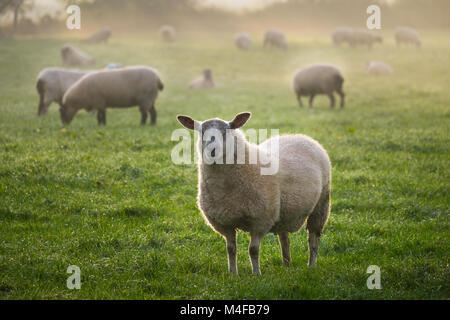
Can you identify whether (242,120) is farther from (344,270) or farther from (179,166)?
(179,166)

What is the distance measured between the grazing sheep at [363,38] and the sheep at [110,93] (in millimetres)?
30060

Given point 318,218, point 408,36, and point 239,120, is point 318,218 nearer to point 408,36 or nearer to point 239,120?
point 239,120

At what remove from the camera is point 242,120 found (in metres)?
5.06

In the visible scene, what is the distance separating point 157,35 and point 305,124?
40601mm

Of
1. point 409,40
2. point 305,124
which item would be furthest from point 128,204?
point 409,40

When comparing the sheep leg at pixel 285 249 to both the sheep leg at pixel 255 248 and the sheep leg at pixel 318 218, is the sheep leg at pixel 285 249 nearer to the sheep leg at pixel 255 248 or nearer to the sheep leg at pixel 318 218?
the sheep leg at pixel 318 218

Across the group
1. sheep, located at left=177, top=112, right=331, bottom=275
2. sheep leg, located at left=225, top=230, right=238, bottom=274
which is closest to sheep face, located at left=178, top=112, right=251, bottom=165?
sheep, located at left=177, top=112, right=331, bottom=275

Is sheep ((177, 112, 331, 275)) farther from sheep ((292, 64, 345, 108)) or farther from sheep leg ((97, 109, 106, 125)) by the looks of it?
sheep ((292, 64, 345, 108))

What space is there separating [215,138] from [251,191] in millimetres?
725

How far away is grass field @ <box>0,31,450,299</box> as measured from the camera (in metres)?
4.69

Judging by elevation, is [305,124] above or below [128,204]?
above

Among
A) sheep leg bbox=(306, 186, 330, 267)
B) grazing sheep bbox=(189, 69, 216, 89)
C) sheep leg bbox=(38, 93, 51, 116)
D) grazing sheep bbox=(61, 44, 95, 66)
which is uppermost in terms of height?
grazing sheep bbox=(61, 44, 95, 66)

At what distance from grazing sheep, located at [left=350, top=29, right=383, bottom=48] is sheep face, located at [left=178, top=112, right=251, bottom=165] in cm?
3760

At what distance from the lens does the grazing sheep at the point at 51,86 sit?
16.1 m
